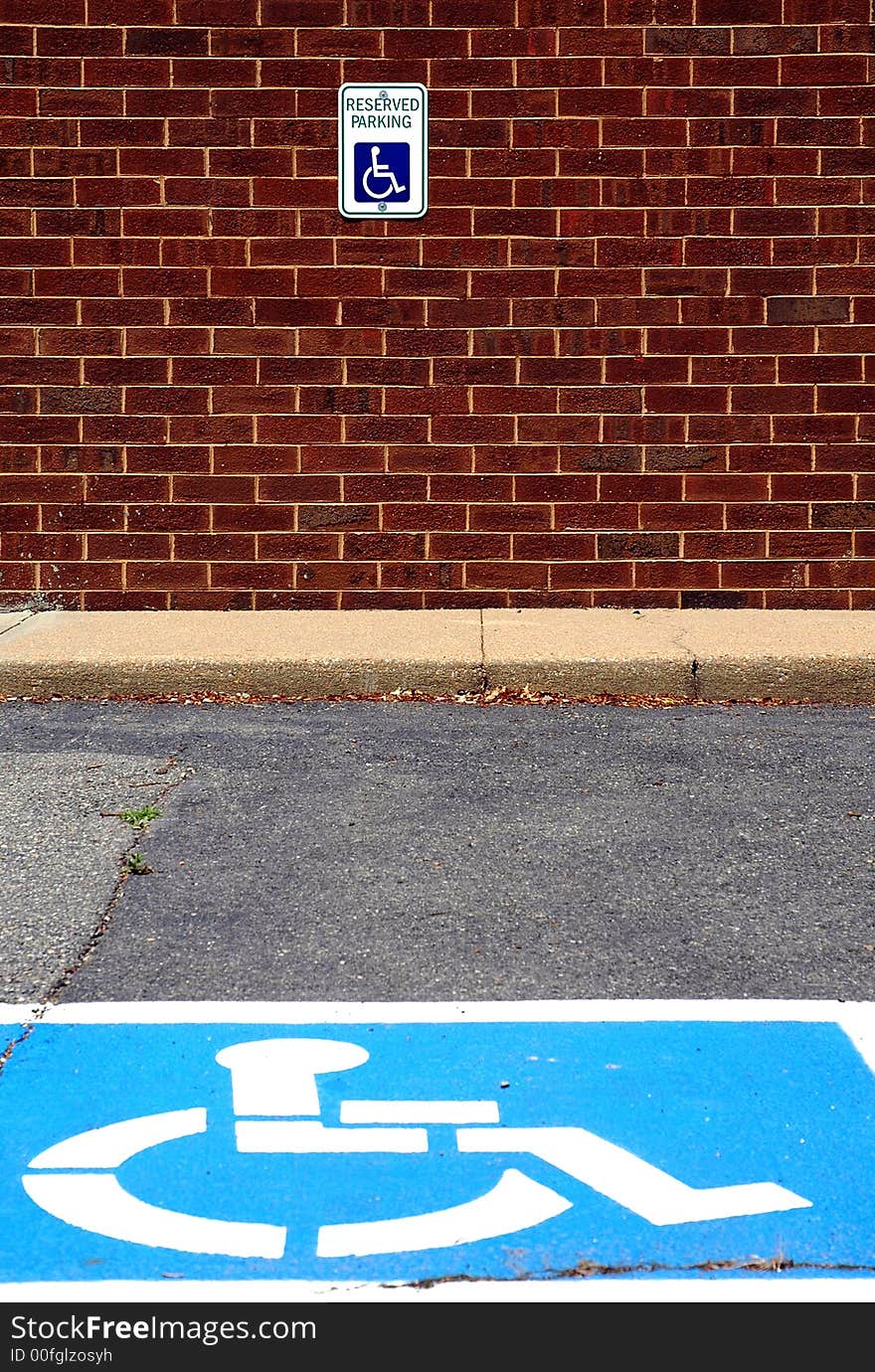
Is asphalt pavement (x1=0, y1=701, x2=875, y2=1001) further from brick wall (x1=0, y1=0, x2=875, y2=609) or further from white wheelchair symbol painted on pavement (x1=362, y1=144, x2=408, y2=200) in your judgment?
white wheelchair symbol painted on pavement (x1=362, y1=144, x2=408, y2=200)

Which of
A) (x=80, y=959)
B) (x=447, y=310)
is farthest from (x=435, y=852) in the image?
(x=447, y=310)

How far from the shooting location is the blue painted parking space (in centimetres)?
269

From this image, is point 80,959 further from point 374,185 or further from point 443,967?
point 374,185

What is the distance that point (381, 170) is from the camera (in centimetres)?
891

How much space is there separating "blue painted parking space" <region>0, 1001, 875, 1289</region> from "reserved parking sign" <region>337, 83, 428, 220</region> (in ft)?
20.5

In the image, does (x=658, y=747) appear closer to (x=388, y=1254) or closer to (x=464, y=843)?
(x=464, y=843)

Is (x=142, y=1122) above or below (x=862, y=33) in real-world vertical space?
below

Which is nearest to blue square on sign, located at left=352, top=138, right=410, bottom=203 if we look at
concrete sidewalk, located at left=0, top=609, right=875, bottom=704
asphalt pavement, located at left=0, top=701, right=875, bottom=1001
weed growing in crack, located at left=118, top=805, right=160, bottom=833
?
concrete sidewalk, located at left=0, top=609, right=875, bottom=704

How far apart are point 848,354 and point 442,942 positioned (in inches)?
236

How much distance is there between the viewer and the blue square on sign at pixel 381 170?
8.91 m

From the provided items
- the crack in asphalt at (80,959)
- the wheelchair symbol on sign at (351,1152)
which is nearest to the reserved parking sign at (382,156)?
the crack in asphalt at (80,959)

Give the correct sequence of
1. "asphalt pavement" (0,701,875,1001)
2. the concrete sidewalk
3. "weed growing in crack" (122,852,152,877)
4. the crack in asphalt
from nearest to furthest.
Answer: the crack in asphalt → "asphalt pavement" (0,701,875,1001) → "weed growing in crack" (122,852,152,877) → the concrete sidewalk
